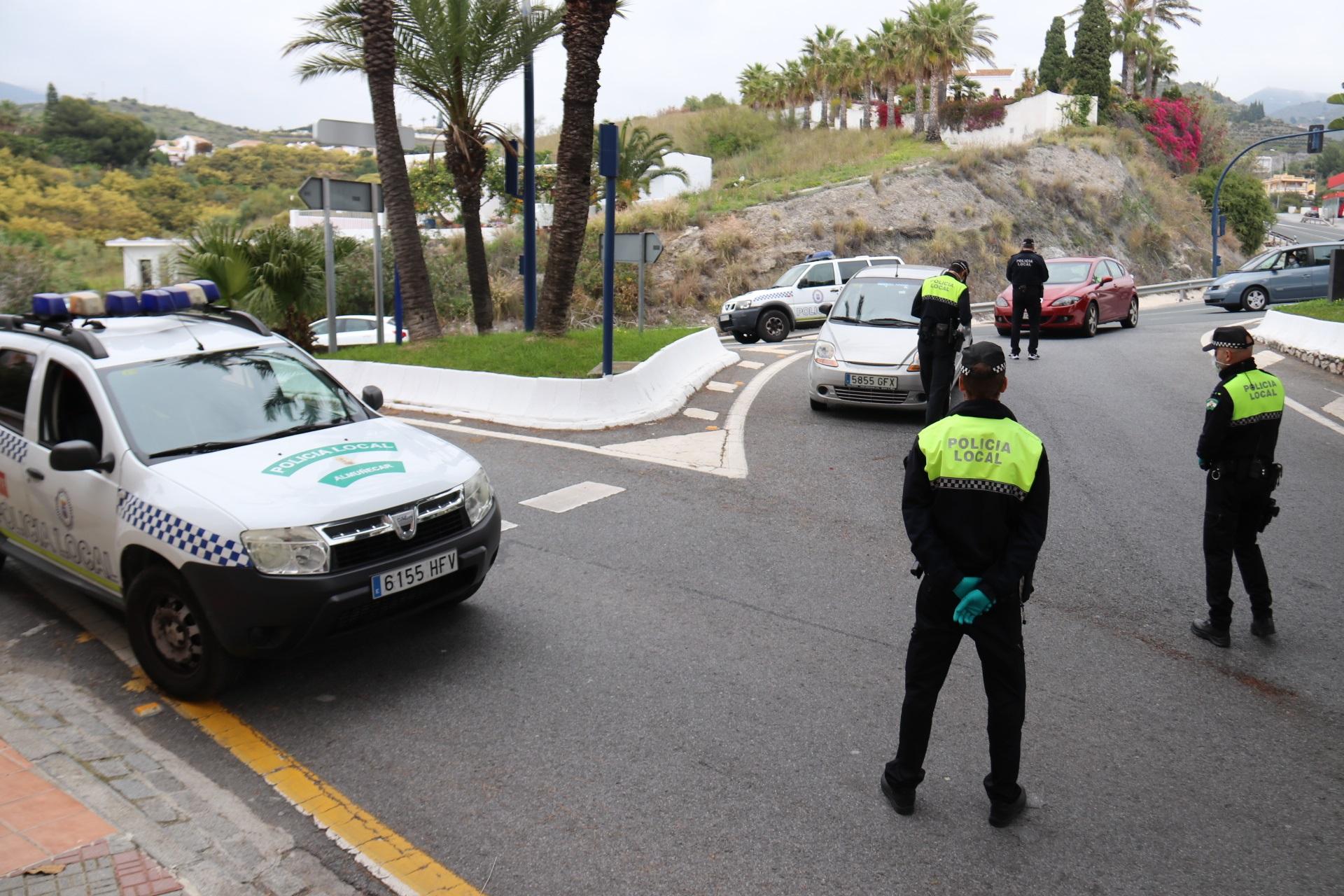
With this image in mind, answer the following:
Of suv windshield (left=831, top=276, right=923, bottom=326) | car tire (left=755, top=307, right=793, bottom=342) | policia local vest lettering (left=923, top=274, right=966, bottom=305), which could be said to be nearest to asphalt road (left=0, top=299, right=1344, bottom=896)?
policia local vest lettering (left=923, top=274, right=966, bottom=305)

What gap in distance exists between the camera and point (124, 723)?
4969 mm

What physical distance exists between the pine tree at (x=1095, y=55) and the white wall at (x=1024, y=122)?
6.70m

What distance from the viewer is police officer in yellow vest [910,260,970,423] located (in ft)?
34.5

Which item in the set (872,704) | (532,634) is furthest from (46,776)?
(872,704)

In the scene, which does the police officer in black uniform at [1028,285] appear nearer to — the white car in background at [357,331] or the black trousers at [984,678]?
the black trousers at [984,678]

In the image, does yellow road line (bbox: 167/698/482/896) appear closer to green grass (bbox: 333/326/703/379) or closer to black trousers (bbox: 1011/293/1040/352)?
green grass (bbox: 333/326/703/379)

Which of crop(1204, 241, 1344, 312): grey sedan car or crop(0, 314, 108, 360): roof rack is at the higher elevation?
crop(1204, 241, 1344, 312): grey sedan car

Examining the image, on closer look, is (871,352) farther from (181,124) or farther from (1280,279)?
(181,124)

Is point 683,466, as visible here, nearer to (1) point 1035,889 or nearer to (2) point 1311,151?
(1) point 1035,889

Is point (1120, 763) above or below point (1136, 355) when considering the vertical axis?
below


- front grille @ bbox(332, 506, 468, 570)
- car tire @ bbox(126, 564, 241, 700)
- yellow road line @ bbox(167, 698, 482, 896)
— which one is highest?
front grille @ bbox(332, 506, 468, 570)

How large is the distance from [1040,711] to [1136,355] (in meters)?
13.7

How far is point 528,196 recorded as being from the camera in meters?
18.2

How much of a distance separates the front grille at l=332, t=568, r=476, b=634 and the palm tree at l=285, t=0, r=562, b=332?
45.6ft
